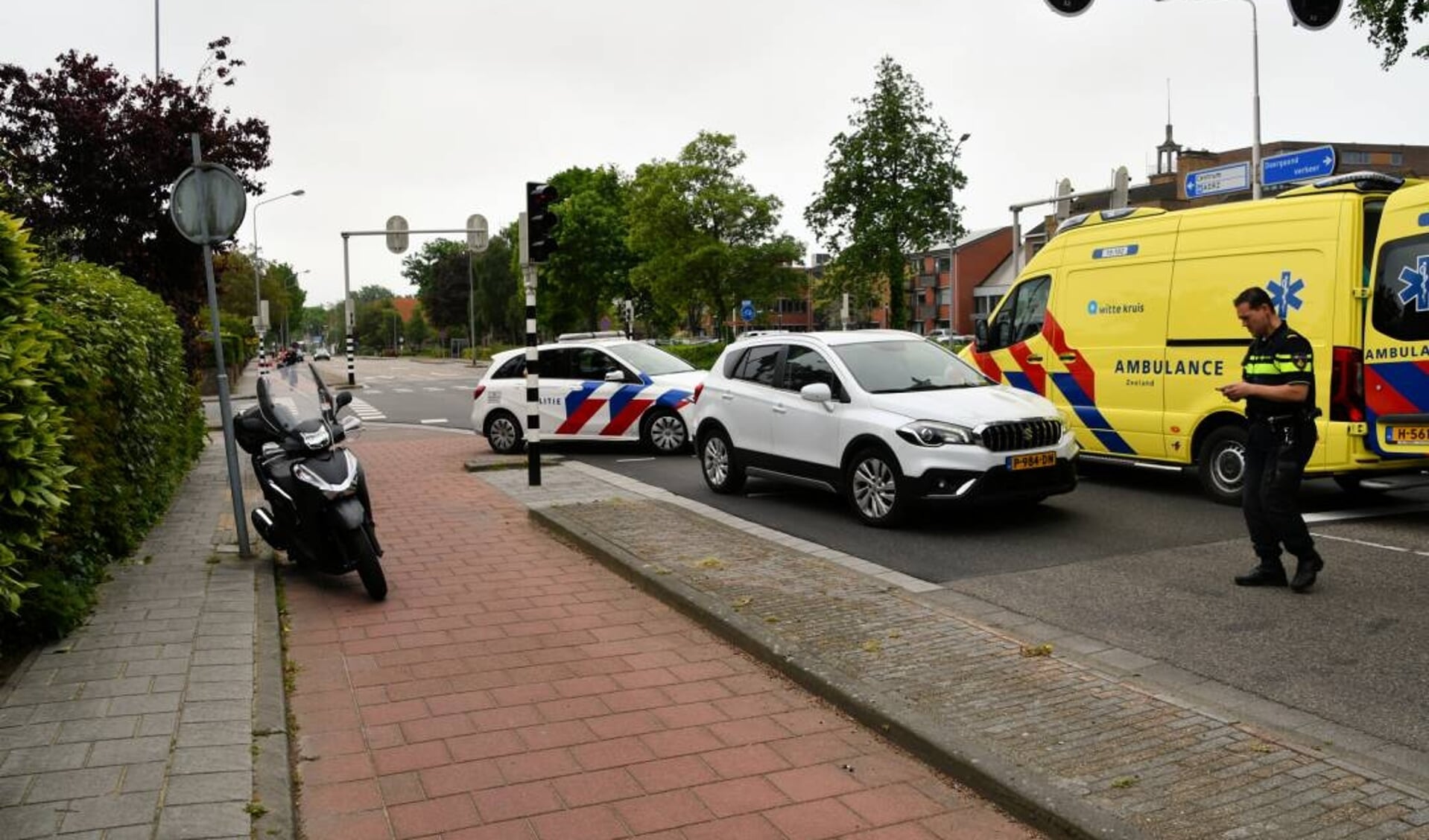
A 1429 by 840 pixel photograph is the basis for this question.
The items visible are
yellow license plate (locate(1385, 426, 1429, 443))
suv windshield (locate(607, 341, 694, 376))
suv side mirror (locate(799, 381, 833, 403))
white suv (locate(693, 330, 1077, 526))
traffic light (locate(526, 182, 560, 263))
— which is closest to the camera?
yellow license plate (locate(1385, 426, 1429, 443))

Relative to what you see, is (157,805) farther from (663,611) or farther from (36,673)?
(663,611)

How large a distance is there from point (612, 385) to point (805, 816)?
11.4m

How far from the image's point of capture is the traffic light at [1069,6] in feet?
27.8

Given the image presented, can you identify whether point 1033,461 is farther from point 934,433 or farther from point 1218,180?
point 1218,180

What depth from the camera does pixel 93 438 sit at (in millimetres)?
6402

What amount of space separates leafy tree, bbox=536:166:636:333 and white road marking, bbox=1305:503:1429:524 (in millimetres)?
54625

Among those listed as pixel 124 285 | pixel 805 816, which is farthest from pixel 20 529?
pixel 124 285

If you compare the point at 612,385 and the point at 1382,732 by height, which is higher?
the point at 612,385

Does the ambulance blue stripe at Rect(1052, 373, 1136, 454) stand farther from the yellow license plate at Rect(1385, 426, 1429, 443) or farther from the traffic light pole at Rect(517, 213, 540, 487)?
the traffic light pole at Rect(517, 213, 540, 487)

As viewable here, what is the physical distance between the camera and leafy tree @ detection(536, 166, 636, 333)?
64562mm

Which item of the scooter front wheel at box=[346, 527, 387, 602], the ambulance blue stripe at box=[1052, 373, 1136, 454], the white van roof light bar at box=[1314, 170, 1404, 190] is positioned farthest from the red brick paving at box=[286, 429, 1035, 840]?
the white van roof light bar at box=[1314, 170, 1404, 190]

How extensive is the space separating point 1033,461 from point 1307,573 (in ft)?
8.03

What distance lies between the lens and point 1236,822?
11.3ft

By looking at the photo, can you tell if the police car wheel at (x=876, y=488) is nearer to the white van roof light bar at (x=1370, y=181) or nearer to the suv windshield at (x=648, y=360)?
the white van roof light bar at (x=1370, y=181)
